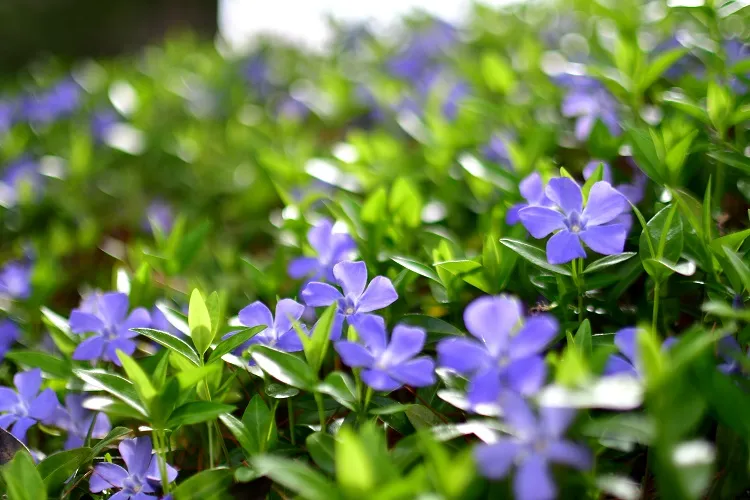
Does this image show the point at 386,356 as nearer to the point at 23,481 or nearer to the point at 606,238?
the point at 606,238

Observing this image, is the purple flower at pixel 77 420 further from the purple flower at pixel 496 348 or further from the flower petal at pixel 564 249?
the flower petal at pixel 564 249

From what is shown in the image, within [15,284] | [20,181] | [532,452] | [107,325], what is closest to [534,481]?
[532,452]

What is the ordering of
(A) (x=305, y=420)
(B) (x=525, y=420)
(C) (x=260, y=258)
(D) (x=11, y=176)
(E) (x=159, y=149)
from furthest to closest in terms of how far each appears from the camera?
(E) (x=159, y=149), (D) (x=11, y=176), (C) (x=260, y=258), (A) (x=305, y=420), (B) (x=525, y=420)

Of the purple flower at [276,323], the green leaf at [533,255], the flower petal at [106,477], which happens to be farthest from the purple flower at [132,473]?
the green leaf at [533,255]

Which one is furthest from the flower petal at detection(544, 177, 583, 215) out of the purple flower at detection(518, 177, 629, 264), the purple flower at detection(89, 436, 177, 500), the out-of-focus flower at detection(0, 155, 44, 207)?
the out-of-focus flower at detection(0, 155, 44, 207)

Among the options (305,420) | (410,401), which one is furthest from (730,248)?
(305,420)

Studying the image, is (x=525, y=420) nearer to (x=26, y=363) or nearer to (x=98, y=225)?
(x=26, y=363)
